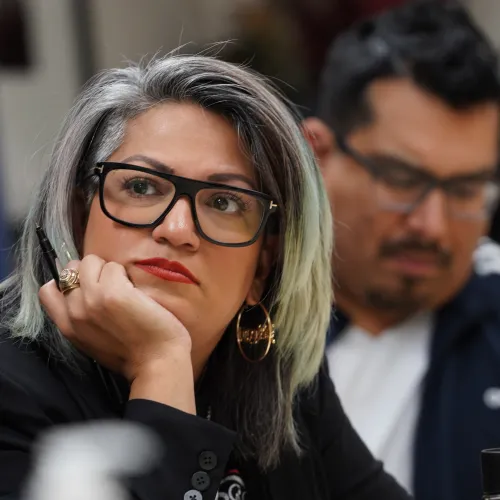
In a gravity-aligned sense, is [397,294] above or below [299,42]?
below

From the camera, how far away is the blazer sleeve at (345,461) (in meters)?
1.25

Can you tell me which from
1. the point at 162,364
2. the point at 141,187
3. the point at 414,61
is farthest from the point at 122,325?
the point at 414,61

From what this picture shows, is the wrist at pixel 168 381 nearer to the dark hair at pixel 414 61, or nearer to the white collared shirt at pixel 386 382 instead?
the white collared shirt at pixel 386 382

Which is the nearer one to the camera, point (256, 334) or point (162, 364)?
point (162, 364)

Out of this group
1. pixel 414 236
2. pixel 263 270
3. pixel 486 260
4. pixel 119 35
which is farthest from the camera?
pixel 119 35

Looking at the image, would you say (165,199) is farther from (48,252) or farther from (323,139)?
(323,139)

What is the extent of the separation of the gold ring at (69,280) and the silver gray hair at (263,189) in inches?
2.2

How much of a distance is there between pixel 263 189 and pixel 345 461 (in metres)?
0.42

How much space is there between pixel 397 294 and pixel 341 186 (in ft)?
0.74

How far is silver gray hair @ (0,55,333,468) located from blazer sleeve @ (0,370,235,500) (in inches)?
4.6

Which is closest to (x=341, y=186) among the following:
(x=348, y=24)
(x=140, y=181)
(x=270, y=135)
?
(x=270, y=135)

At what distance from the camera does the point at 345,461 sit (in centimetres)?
126

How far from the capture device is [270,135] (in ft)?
3.59

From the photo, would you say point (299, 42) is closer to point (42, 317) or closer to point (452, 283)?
point (452, 283)
